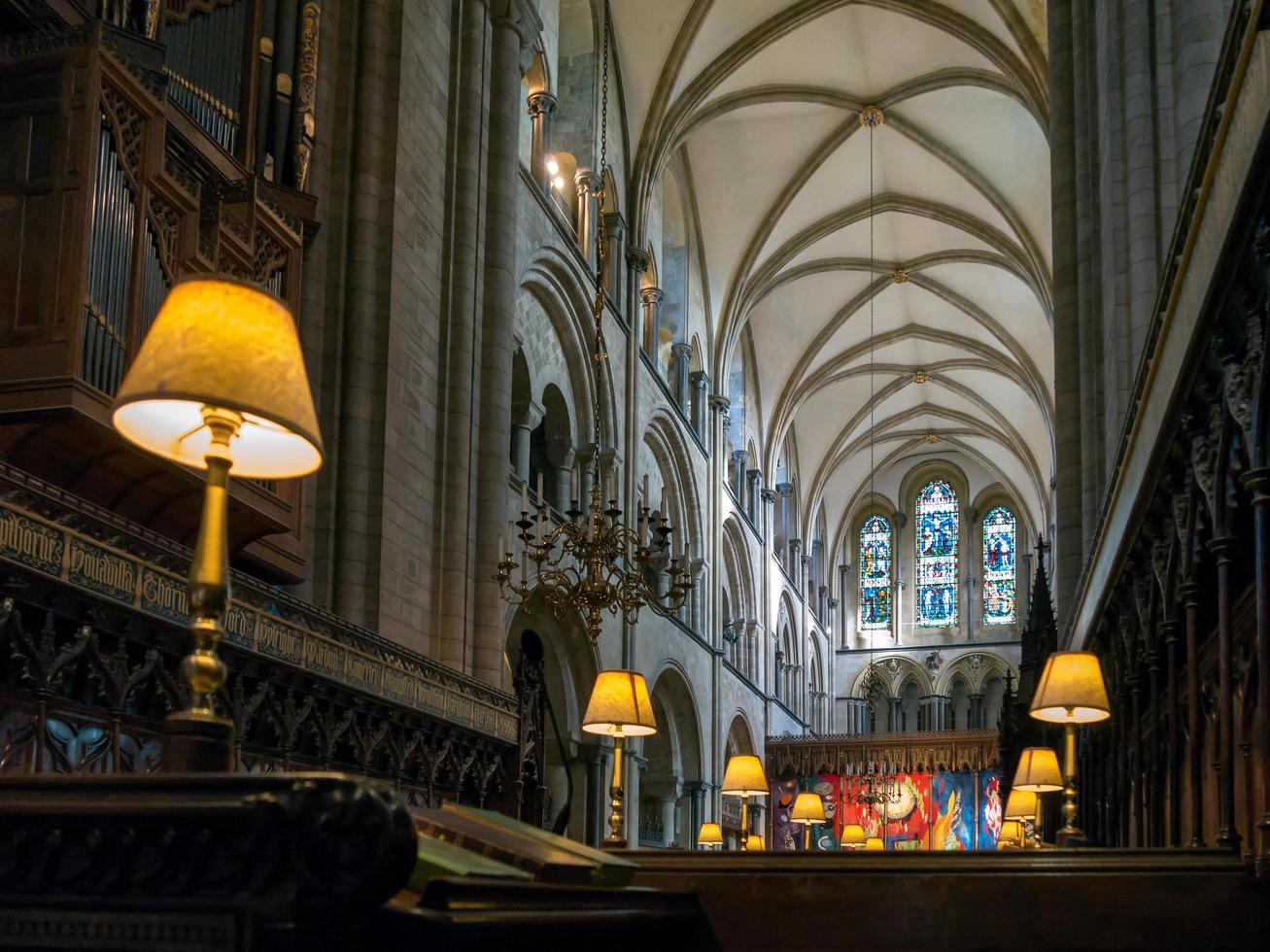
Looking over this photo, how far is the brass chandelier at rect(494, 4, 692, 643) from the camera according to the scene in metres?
12.9

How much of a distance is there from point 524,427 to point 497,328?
125 inches

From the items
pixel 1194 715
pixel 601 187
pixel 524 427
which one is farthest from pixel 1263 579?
pixel 601 187

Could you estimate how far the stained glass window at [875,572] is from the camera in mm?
40375

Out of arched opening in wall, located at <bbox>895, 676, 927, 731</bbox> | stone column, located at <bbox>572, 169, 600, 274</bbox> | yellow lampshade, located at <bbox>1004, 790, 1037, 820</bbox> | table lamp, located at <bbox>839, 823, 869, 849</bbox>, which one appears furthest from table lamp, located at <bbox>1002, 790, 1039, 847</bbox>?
arched opening in wall, located at <bbox>895, 676, 927, 731</bbox>

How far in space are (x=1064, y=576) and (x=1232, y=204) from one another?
9264 millimetres

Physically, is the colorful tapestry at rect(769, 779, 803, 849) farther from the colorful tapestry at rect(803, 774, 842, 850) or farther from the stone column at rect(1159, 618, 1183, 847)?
the stone column at rect(1159, 618, 1183, 847)

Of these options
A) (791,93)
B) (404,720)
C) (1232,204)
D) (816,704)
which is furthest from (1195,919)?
(816,704)

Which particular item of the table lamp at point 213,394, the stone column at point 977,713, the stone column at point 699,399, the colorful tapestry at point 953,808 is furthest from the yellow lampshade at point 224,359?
the stone column at point 977,713

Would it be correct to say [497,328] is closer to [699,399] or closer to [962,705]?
[699,399]

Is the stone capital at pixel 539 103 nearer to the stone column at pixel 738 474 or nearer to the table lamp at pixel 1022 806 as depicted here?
the table lamp at pixel 1022 806

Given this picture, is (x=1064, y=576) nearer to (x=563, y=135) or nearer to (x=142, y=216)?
(x=142, y=216)

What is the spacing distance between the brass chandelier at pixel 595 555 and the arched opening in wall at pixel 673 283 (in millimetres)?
2593

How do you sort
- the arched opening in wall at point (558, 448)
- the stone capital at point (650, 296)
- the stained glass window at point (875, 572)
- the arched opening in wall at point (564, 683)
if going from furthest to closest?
the stained glass window at point (875, 572)
the stone capital at point (650, 296)
the arched opening in wall at point (558, 448)
the arched opening in wall at point (564, 683)

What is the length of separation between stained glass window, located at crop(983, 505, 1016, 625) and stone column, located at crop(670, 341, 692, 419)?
17.1m
